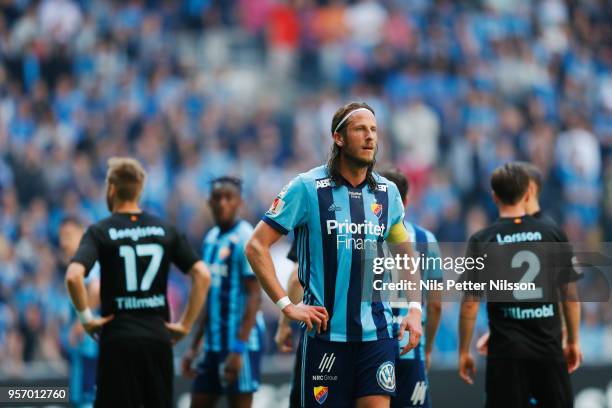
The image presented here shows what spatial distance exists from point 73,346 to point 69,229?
109 cm

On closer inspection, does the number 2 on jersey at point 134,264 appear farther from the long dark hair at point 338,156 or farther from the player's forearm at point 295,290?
the long dark hair at point 338,156

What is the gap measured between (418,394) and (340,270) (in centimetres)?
196

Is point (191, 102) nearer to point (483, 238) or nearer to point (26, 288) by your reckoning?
point (26, 288)

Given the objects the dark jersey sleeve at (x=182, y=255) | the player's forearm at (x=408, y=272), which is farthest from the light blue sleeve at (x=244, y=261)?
the player's forearm at (x=408, y=272)

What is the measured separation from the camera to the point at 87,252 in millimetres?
7816

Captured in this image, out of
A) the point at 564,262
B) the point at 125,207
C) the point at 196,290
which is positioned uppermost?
the point at 125,207

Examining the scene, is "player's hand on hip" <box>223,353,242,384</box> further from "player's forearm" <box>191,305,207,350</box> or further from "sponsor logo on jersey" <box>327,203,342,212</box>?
"sponsor logo on jersey" <box>327,203,342,212</box>

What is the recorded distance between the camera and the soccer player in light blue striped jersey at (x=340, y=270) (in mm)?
6574

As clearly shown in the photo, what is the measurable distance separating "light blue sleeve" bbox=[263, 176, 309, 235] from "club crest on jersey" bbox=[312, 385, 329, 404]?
38.2 inches

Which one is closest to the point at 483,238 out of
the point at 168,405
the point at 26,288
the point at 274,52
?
the point at 168,405

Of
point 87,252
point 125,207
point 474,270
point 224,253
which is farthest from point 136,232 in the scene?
point 474,270

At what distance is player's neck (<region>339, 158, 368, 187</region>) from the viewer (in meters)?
6.85

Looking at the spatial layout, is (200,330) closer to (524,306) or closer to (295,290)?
(295,290)

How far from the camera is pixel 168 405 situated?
7.96 m
